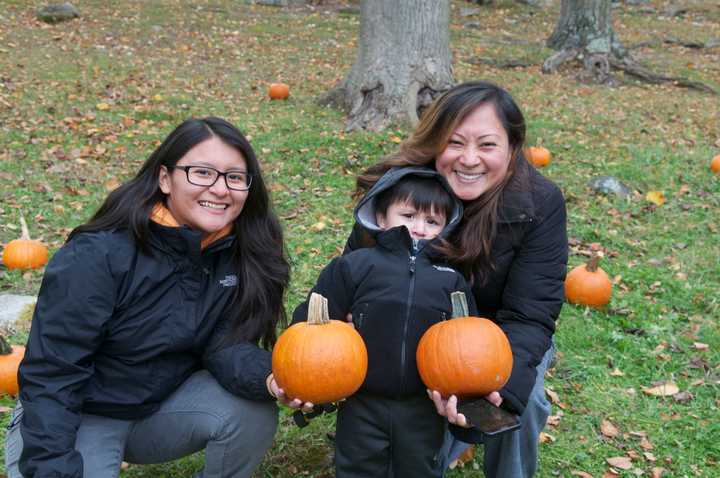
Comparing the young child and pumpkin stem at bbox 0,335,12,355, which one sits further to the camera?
pumpkin stem at bbox 0,335,12,355

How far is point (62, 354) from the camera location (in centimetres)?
251

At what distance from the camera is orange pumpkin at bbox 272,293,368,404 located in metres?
2.50

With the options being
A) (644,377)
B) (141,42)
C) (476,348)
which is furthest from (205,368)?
(141,42)

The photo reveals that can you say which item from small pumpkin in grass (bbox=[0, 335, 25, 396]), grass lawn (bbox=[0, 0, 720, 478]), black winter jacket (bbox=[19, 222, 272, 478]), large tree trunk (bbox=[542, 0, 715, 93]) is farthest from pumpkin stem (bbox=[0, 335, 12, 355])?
large tree trunk (bbox=[542, 0, 715, 93])

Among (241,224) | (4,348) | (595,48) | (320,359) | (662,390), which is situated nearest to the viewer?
(320,359)

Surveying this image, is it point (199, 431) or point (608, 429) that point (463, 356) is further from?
point (608, 429)

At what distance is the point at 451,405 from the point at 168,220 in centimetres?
134

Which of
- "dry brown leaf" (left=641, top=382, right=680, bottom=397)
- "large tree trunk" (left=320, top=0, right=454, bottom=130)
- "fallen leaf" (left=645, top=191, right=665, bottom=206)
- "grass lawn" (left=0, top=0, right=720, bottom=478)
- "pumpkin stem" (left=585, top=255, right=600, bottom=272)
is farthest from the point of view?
"large tree trunk" (left=320, top=0, right=454, bottom=130)

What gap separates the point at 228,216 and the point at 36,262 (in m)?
3.00

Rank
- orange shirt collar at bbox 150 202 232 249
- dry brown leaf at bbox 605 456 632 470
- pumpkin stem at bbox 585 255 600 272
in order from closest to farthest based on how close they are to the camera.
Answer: orange shirt collar at bbox 150 202 232 249 → dry brown leaf at bbox 605 456 632 470 → pumpkin stem at bbox 585 255 600 272

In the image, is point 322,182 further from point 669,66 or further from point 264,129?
point 669,66

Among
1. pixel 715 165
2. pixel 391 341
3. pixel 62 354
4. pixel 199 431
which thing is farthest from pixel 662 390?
pixel 715 165

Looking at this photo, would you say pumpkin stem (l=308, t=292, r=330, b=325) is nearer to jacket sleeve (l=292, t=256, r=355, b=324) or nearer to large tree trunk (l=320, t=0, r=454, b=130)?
jacket sleeve (l=292, t=256, r=355, b=324)

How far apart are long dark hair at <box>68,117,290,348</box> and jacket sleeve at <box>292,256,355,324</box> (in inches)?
13.3
